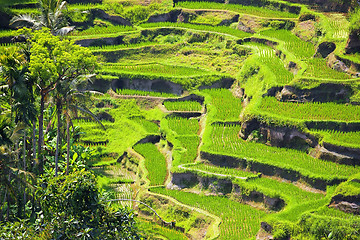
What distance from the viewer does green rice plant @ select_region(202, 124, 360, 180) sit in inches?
1845

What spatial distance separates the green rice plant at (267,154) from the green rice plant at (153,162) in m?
3.58

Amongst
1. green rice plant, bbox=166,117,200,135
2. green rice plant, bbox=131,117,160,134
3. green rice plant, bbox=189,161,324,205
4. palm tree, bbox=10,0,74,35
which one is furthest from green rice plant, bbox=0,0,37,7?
green rice plant, bbox=189,161,324,205

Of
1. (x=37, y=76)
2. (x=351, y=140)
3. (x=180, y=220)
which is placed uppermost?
(x=37, y=76)

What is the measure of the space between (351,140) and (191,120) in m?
14.1

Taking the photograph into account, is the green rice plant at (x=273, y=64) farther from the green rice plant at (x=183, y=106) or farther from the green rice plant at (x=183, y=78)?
the green rice plant at (x=183, y=106)

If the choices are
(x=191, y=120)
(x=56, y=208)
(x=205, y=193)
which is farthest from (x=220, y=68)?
(x=56, y=208)

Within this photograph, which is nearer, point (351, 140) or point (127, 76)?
point (351, 140)

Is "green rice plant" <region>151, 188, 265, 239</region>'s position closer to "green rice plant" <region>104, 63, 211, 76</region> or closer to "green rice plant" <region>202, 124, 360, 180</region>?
"green rice plant" <region>202, 124, 360, 180</region>

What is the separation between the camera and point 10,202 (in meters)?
45.3

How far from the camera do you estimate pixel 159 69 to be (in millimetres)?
63906

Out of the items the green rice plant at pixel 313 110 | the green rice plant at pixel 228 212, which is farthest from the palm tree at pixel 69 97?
the green rice plant at pixel 313 110

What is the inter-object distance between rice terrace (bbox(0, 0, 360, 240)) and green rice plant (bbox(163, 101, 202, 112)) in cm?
16

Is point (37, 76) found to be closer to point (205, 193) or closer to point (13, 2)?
point (205, 193)

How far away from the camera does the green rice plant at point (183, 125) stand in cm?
5628
